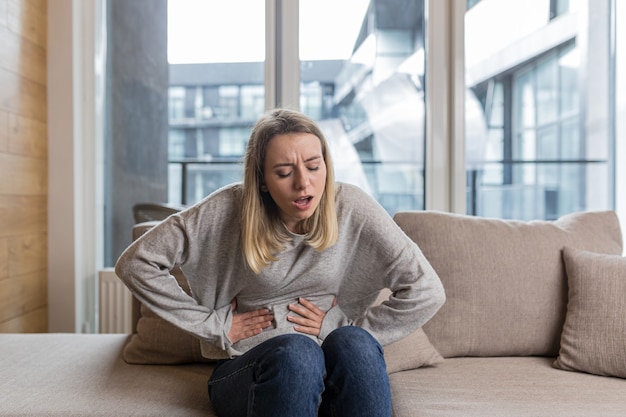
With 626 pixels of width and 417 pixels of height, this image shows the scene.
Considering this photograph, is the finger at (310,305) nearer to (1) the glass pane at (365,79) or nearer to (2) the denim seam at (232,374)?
(2) the denim seam at (232,374)

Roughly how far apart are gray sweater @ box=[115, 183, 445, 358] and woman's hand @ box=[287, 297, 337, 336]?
0.7 inches

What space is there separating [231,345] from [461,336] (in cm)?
70

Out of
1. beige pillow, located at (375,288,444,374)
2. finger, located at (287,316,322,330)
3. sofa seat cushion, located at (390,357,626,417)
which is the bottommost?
sofa seat cushion, located at (390,357,626,417)

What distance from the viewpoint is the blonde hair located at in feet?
5.36

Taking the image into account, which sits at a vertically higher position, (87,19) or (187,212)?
(87,19)

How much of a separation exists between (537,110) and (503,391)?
1.73 metres

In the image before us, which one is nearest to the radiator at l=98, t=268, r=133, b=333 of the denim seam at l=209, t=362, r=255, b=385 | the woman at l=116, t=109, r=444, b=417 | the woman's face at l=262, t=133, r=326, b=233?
the woman at l=116, t=109, r=444, b=417

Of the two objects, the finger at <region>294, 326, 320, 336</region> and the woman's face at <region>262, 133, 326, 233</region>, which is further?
the finger at <region>294, 326, 320, 336</region>

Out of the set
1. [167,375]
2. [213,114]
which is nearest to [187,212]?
[167,375]

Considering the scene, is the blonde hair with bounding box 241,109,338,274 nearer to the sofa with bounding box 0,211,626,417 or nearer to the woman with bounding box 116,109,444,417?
the woman with bounding box 116,109,444,417

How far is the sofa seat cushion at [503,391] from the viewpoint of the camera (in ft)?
5.07

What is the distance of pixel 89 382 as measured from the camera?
1715mm

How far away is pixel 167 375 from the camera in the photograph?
182cm

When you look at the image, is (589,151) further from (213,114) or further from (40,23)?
(40,23)
